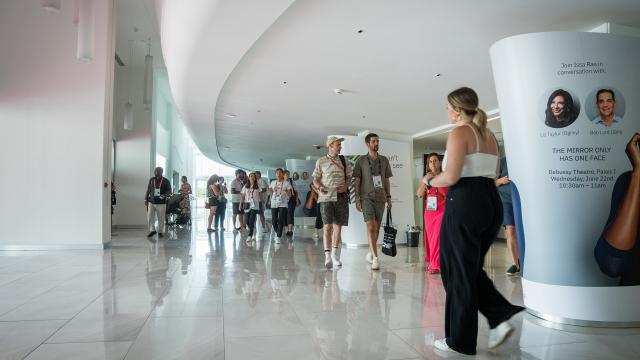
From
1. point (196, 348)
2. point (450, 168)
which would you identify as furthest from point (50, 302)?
point (450, 168)

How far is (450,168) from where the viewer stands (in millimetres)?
2412

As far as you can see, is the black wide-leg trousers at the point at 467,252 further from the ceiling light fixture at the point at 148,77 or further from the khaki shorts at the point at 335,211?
the ceiling light fixture at the point at 148,77

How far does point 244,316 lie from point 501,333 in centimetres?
168

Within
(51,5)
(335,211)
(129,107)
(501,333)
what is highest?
(129,107)

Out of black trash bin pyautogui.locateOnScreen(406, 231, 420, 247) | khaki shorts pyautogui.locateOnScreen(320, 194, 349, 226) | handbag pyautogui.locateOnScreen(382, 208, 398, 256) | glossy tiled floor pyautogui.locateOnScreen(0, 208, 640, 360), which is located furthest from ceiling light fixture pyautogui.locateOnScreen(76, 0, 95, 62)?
black trash bin pyautogui.locateOnScreen(406, 231, 420, 247)

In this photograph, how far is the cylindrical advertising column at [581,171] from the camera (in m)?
3.16

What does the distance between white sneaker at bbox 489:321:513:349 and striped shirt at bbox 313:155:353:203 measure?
302 cm

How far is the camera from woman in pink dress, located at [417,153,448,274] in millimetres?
5206

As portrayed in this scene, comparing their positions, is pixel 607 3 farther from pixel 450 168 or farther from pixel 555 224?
pixel 450 168

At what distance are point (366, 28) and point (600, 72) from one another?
2.36m

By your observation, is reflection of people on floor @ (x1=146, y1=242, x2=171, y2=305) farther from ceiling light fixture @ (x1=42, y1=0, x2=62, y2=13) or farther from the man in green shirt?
ceiling light fixture @ (x1=42, y1=0, x2=62, y2=13)

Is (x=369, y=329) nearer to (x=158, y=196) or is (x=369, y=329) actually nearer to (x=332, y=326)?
(x=332, y=326)

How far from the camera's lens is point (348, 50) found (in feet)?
18.4

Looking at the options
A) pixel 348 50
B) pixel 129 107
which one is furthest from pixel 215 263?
pixel 129 107
